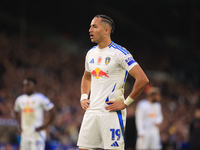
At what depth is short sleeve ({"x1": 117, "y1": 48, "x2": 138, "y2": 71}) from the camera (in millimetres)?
3818

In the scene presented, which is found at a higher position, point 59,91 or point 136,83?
point 59,91

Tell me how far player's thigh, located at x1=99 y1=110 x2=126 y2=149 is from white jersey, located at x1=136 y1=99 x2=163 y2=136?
5654mm

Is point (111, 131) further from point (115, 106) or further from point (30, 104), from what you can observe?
point (30, 104)

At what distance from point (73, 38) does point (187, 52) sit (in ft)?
31.5

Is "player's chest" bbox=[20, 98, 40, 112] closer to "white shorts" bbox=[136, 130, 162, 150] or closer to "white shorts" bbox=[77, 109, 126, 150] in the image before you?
"white shorts" bbox=[77, 109, 126, 150]

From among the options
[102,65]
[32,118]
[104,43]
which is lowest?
[32,118]

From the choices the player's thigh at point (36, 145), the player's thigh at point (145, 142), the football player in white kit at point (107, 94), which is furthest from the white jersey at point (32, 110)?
the player's thigh at point (145, 142)

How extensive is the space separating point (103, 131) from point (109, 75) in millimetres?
691

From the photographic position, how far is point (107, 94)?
3875 millimetres

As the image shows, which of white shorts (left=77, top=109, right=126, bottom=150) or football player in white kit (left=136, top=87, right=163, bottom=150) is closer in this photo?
white shorts (left=77, top=109, right=126, bottom=150)

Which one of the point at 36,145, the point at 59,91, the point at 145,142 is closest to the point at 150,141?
the point at 145,142

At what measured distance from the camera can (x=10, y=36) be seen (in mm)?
18797

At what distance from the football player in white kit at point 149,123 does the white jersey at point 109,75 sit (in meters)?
5.64

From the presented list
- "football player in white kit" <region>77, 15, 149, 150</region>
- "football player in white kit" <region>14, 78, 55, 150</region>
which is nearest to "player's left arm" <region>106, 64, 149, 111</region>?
"football player in white kit" <region>77, 15, 149, 150</region>
